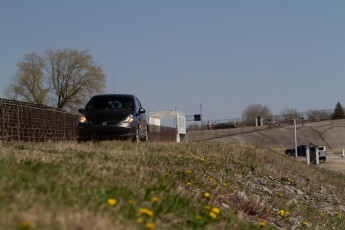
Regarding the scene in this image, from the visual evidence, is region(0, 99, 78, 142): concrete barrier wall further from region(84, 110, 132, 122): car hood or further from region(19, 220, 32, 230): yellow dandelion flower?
region(19, 220, 32, 230): yellow dandelion flower

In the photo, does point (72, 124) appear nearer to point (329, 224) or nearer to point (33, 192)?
point (329, 224)

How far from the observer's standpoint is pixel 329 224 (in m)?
9.08

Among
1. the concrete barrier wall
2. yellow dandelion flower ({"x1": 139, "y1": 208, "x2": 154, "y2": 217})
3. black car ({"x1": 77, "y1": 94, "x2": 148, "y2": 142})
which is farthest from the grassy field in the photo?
the concrete barrier wall

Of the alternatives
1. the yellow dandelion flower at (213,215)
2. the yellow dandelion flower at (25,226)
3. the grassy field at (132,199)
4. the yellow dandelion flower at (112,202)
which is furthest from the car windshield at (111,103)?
the yellow dandelion flower at (25,226)

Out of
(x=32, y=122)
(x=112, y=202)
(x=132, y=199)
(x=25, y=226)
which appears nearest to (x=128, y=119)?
(x=132, y=199)

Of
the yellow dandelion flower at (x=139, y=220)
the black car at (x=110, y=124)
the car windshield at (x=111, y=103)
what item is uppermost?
the car windshield at (x=111, y=103)

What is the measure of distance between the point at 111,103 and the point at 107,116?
1028mm

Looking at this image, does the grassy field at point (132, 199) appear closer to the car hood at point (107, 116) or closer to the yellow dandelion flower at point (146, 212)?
the yellow dandelion flower at point (146, 212)

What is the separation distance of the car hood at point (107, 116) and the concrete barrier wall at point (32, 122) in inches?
199

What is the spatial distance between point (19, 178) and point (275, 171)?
962 centimetres

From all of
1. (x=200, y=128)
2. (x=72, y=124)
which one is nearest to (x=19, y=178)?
(x=72, y=124)

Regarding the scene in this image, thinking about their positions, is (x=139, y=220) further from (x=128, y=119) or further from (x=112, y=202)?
(x=128, y=119)

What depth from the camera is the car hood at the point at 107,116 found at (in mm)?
15406

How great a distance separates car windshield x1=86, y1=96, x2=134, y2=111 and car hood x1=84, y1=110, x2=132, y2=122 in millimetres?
580
